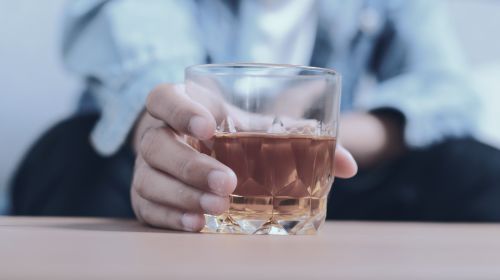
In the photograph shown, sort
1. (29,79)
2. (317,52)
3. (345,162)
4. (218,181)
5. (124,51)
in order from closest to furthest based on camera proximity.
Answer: (218,181) < (345,162) < (124,51) < (317,52) < (29,79)

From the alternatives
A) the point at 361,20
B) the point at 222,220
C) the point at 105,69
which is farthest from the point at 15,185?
the point at 361,20

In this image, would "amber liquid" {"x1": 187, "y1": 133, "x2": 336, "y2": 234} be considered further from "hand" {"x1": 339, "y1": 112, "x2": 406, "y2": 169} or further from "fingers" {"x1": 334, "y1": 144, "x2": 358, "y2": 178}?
"hand" {"x1": 339, "y1": 112, "x2": 406, "y2": 169}

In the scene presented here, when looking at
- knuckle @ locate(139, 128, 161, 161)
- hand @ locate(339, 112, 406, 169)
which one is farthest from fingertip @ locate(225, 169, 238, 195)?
hand @ locate(339, 112, 406, 169)

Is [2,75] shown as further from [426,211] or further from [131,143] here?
[426,211]

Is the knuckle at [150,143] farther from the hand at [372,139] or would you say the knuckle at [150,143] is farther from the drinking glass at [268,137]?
the hand at [372,139]

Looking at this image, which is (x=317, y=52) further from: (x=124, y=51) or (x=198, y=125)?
(x=198, y=125)

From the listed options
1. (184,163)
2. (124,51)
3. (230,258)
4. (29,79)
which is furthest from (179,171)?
(29,79)
